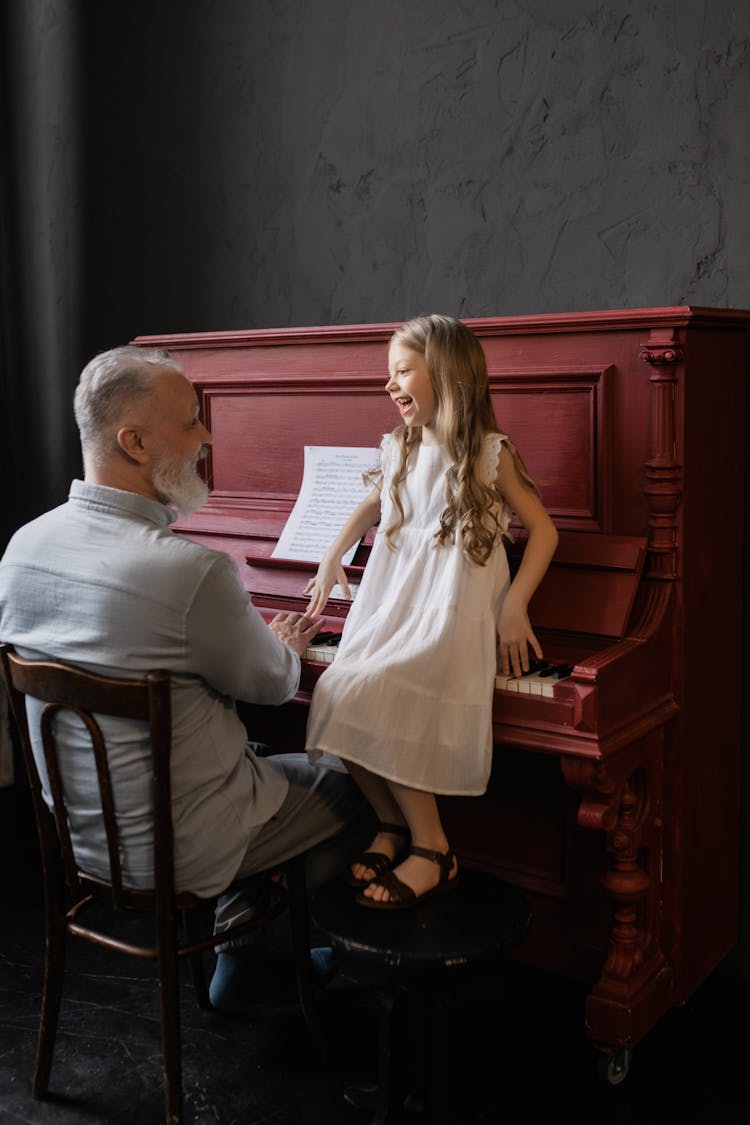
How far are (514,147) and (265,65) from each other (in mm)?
996

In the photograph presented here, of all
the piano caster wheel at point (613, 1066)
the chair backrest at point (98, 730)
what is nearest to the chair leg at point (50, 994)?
the chair backrest at point (98, 730)

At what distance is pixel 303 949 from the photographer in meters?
2.48

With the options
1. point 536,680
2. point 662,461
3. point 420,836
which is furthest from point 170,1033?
point 662,461

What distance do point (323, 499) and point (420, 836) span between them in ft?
3.08

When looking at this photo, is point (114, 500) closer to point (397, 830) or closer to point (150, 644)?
point (150, 644)

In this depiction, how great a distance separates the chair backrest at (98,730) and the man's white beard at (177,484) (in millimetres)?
376

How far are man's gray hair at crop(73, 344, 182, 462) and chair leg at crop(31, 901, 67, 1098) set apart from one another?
3.01ft

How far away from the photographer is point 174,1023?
2.19 m

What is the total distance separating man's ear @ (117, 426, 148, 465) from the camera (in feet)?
7.23

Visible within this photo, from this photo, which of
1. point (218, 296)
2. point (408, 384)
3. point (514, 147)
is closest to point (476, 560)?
point (408, 384)

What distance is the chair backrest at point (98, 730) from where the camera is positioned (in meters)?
2.04

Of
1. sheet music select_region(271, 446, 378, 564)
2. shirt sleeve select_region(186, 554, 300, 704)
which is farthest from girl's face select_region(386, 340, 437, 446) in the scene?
shirt sleeve select_region(186, 554, 300, 704)

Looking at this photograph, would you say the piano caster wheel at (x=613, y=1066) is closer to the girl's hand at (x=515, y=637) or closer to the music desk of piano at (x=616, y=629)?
the music desk of piano at (x=616, y=629)

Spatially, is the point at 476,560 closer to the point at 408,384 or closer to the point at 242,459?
the point at 408,384
